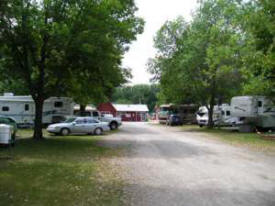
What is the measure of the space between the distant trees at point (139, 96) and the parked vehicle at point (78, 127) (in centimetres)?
10189

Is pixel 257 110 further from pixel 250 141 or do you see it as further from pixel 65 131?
pixel 65 131

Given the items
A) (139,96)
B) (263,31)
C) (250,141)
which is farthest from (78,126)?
(139,96)

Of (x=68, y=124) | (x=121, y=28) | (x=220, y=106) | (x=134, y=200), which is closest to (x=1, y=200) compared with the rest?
(x=134, y=200)

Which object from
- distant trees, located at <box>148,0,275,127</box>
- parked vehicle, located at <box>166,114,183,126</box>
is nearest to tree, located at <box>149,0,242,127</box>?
distant trees, located at <box>148,0,275,127</box>

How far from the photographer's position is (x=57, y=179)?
1117cm

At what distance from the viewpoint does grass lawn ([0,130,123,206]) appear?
28.8ft

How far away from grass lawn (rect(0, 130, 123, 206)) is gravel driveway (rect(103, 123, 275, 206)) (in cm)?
55

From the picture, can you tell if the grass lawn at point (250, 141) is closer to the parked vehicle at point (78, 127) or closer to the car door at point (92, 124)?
the parked vehicle at point (78, 127)

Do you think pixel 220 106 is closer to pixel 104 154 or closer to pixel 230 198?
pixel 104 154

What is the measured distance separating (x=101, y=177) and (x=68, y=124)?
62.2ft

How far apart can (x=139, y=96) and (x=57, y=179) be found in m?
127

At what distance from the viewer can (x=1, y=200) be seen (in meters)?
8.51

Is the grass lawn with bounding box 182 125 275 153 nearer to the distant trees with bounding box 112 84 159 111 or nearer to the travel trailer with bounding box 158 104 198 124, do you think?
the travel trailer with bounding box 158 104 198 124

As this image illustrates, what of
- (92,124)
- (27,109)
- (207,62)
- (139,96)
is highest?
(139,96)
